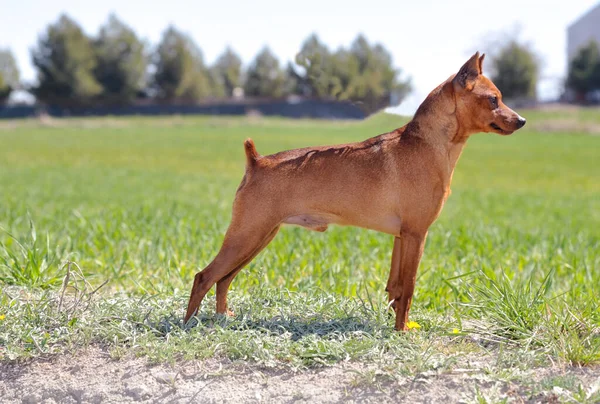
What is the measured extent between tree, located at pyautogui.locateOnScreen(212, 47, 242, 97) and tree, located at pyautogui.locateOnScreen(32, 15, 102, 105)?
17757 millimetres

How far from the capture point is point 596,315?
4008 millimetres

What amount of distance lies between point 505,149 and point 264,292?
111 feet

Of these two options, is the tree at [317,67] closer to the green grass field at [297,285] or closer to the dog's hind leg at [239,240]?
the green grass field at [297,285]

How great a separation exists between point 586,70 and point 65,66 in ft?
190

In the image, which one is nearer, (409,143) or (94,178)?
(409,143)

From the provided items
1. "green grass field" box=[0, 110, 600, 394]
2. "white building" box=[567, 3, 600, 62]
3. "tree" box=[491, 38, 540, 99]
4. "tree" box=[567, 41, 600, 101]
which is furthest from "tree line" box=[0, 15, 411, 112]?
"green grass field" box=[0, 110, 600, 394]

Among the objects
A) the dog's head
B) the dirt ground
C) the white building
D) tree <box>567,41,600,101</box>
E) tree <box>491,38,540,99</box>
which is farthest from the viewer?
the white building

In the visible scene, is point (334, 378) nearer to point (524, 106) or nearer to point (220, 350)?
point (220, 350)

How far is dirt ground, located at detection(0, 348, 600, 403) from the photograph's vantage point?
3207mm

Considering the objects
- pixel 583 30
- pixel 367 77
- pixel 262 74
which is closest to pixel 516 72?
pixel 583 30

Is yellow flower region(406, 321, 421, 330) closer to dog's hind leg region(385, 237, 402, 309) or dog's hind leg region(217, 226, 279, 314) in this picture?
dog's hind leg region(385, 237, 402, 309)

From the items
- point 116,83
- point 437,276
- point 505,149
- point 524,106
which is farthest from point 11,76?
point 437,276

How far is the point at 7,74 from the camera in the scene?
84.6m

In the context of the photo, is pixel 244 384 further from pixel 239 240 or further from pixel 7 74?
pixel 7 74
